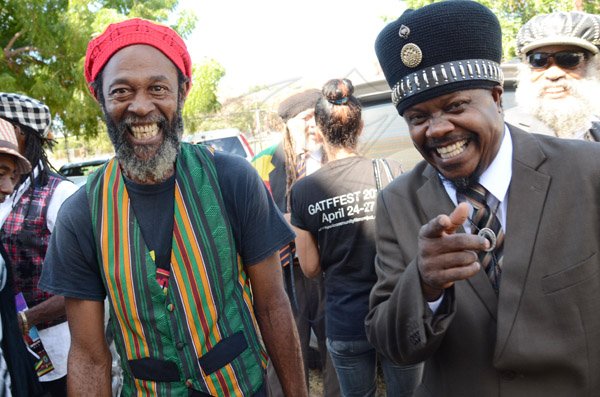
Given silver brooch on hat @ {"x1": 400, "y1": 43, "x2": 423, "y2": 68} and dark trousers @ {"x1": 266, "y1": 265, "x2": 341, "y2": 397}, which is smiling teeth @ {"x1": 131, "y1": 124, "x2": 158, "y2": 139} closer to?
silver brooch on hat @ {"x1": 400, "y1": 43, "x2": 423, "y2": 68}

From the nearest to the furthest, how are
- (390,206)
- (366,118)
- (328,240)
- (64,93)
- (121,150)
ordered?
(390,206)
(121,150)
(328,240)
(366,118)
(64,93)

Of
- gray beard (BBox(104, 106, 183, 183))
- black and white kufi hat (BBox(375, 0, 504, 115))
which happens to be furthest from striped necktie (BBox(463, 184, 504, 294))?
gray beard (BBox(104, 106, 183, 183))

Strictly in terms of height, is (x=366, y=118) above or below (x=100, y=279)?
above

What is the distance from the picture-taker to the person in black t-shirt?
3.13 m

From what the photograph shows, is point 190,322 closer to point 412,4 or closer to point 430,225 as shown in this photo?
point 430,225

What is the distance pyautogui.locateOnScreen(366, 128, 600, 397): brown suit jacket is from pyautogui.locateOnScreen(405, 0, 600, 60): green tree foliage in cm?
1001

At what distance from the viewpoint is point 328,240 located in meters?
3.24

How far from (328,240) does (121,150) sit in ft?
4.97

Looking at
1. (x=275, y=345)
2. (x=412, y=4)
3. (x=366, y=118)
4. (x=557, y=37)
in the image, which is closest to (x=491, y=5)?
(x=412, y=4)

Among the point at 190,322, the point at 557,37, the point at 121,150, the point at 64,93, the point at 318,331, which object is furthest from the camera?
the point at 64,93

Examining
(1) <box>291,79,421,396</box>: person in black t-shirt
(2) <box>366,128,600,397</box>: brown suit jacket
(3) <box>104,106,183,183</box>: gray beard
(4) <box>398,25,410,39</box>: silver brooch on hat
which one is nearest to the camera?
(2) <box>366,128,600,397</box>: brown suit jacket

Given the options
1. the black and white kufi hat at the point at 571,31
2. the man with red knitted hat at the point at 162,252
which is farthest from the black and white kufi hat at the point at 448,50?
the black and white kufi hat at the point at 571,31

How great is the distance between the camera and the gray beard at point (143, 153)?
199 centimetres

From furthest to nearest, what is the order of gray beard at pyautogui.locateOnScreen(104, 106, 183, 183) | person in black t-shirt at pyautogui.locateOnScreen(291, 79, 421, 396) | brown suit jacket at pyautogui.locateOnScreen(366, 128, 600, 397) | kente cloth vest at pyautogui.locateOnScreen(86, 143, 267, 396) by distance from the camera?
person in black t-shirt at pyautogui.locateOnScreen(291, 79, 421, 396)
gray beard at pyautogui.locateOnScreen(104, 106, 183, 183)
kente cloth vest at pyautogui.locateOnScreen(86, 143, 267, 396)
brown suit jacket at pyautogui.locateOnScreen(366, 128, 600, 397)
